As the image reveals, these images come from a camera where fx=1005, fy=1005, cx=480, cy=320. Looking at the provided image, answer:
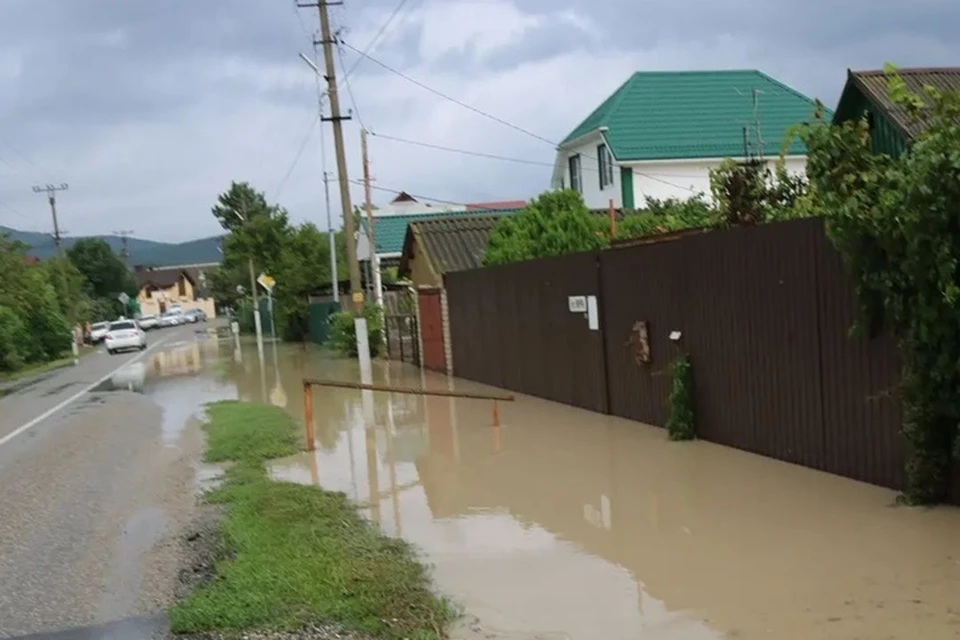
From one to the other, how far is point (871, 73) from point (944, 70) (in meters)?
2.08

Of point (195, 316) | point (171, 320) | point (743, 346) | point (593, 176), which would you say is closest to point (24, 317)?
point (593, 176)

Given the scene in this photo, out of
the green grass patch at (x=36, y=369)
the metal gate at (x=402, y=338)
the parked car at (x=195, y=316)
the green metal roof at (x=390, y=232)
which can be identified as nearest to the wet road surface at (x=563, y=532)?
the metal gate at (x=402, y=338)

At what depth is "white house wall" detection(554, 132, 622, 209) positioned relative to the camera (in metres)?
34.0

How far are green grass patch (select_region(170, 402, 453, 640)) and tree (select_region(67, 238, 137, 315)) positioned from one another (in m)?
106

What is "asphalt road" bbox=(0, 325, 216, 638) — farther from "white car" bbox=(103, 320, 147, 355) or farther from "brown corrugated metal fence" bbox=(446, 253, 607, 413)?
"white car" bbox=(103, 320, 147, 355)

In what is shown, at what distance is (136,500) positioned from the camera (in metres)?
10.4

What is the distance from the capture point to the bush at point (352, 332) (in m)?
29.6

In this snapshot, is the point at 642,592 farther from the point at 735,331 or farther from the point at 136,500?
the point at 136,500

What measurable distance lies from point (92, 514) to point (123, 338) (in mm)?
41286

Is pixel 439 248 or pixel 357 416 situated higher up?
pixel 439 248

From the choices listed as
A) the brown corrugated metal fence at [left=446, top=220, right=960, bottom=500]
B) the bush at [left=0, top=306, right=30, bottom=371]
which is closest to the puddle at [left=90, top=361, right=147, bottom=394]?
the bush at [left=0, top=306, right=30, bottom=371]

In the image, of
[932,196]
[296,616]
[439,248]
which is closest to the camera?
[296,616]

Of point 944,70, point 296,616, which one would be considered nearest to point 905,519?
point 296,616

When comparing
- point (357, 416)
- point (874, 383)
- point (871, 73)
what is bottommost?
point (357, 416)
